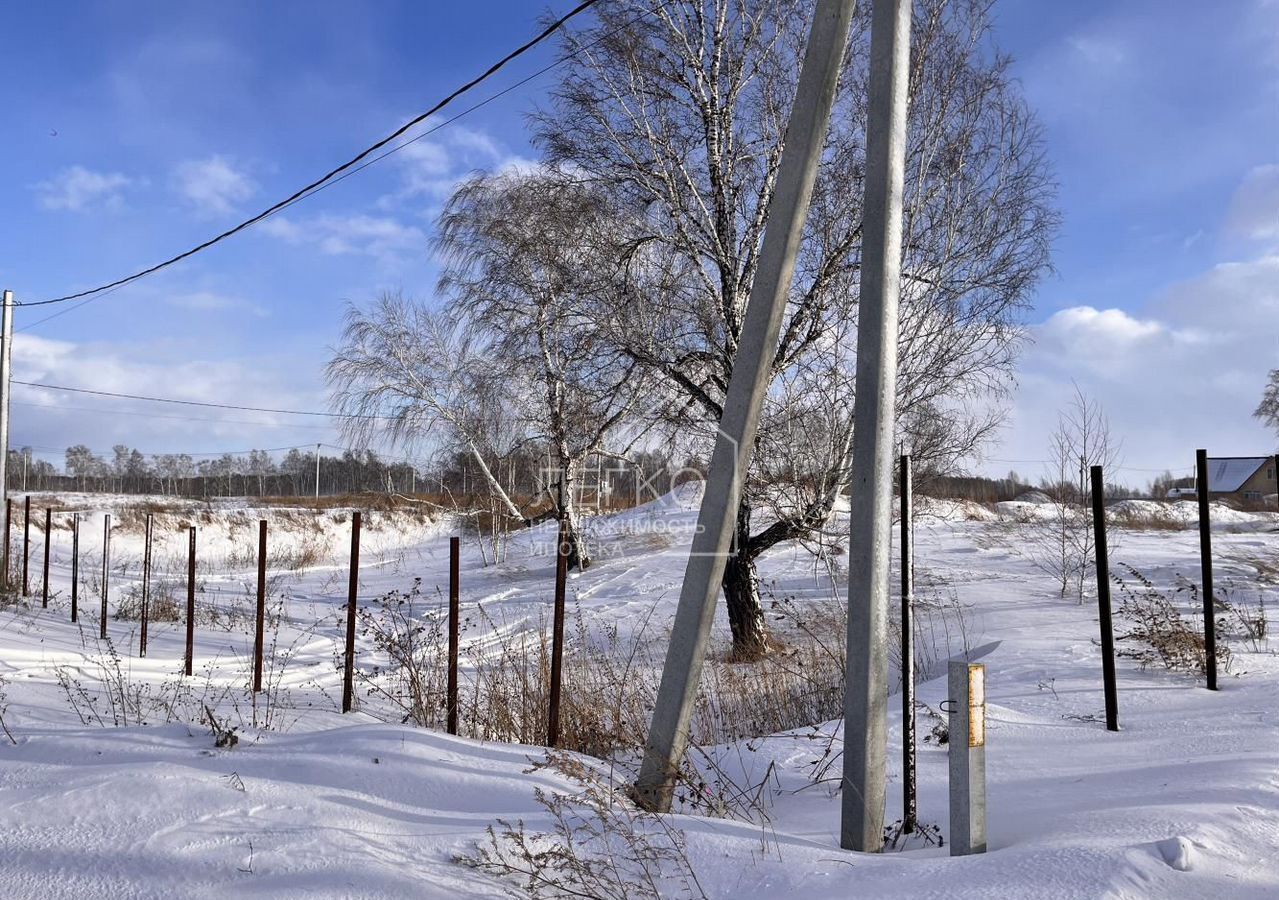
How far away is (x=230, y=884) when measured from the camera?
110 inches

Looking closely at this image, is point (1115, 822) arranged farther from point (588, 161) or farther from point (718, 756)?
point (588, 161)

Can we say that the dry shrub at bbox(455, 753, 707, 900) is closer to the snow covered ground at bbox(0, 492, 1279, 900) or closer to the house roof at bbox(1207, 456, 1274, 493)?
the snow covered ground at bbox(0, 492, 1279, 900)

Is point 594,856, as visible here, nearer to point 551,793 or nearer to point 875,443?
point 551,793

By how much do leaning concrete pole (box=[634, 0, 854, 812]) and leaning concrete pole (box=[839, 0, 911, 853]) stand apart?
0.23m

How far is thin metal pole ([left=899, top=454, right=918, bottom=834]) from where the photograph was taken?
146 inches

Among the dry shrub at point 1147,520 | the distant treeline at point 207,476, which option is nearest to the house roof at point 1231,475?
the dry shrub at point 1147,520

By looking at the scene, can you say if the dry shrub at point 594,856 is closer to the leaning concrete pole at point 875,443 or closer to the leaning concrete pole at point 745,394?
the leaning concrete pole at point 745,394

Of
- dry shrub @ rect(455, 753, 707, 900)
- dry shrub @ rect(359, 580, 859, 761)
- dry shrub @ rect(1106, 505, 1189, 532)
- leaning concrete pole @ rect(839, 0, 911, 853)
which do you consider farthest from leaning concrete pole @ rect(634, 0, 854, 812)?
dry shrub @ rect(1106, 505, 1189, 532)

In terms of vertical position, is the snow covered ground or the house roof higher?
the house roof

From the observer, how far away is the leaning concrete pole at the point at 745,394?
3750mm

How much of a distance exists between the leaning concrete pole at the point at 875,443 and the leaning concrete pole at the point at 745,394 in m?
0.23

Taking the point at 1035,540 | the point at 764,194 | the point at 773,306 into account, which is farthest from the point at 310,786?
the point at 1035,540

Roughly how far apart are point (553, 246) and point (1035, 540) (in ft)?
42.7

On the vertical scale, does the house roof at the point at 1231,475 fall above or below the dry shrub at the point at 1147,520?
above
